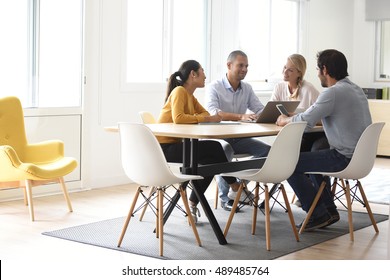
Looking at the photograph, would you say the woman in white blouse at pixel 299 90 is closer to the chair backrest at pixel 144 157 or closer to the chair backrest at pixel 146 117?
the chair backrest at pixel 146 117

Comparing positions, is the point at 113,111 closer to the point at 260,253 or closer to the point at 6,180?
the point at 6,180

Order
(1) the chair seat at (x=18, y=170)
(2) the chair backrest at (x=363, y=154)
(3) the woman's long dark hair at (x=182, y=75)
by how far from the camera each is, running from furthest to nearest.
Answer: (1) the chair seat at (x=18, y=170), (3) the woman's long dark hair at (x=182, y=75), (2) the chair backrest at (x=363, y=154)

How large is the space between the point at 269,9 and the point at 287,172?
517 cm

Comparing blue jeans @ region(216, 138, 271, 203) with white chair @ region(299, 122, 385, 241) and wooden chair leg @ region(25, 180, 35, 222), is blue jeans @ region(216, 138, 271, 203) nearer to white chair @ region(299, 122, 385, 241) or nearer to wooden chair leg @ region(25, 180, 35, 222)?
white chair @ region(299, 122, 385, 241)

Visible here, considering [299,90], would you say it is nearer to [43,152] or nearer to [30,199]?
[43,152]

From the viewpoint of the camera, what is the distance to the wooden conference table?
481cm

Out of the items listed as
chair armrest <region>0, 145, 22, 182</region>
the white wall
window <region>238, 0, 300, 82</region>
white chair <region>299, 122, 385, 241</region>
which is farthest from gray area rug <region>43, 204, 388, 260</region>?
window <region>238, 0, 300, 82</region>

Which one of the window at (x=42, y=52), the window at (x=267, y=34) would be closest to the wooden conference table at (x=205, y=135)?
the window at (x=42, y=52)

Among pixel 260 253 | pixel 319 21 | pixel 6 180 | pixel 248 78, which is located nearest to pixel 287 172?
pixel 260 253

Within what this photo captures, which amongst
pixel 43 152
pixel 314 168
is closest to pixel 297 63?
pixel 314 168

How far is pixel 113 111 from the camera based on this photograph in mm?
7551

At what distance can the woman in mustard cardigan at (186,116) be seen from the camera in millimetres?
5434

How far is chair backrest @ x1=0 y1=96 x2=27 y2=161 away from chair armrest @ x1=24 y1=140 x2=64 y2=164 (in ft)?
0.18

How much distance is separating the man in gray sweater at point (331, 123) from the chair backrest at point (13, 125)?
2.13 m
